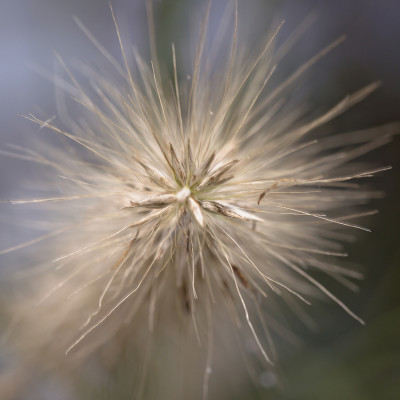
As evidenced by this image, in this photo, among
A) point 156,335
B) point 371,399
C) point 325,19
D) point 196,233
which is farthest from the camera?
point 325,19

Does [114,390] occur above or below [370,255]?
below

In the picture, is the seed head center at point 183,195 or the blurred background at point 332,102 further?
the blurred background at point 332,102

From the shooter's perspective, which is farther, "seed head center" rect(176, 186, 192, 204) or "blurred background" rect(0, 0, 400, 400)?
"blurred background" rect(0, 0, 400, 400)

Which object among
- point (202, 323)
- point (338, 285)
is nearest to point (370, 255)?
point (338, 285)

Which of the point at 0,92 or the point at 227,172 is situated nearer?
the point at 227,172

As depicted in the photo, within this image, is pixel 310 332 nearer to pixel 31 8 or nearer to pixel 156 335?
pixel 156 335

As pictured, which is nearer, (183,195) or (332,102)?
(183,195)

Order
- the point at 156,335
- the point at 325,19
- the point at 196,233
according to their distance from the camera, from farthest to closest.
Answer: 1. the point at 325,19
2. the point at 156,335
3. the point at 196,233

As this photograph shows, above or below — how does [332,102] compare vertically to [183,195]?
above
